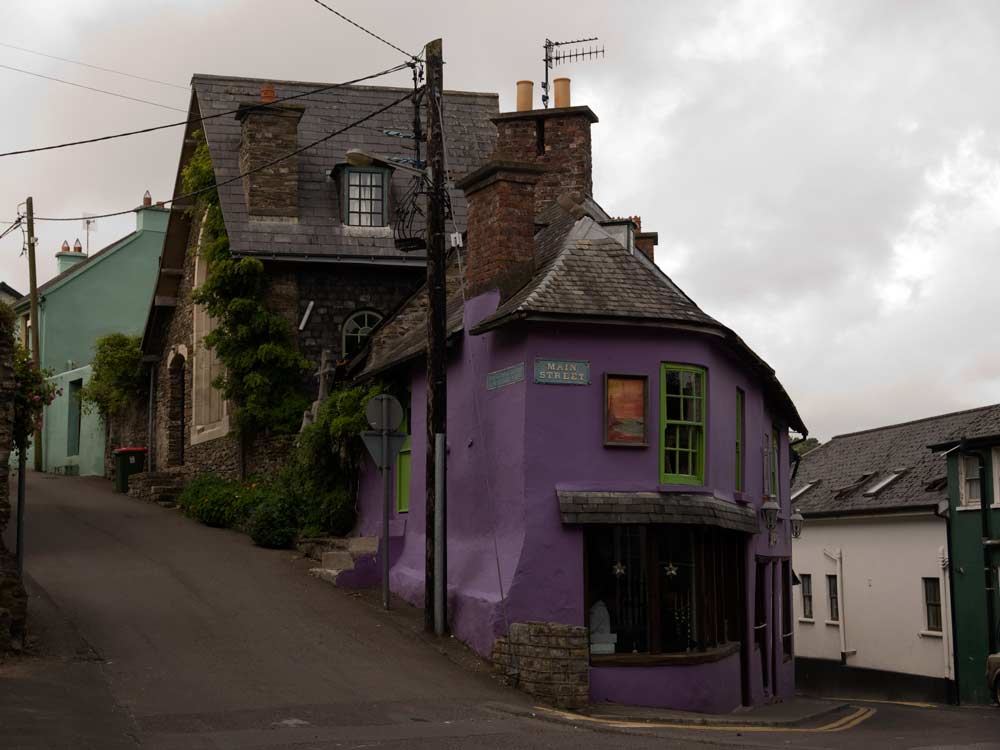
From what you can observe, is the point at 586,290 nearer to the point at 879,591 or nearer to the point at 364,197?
the point at 364,197

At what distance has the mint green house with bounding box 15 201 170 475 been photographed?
144 ft

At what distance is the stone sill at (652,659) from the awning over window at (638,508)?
177 centimetres

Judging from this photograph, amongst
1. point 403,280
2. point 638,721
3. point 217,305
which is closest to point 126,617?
point 638,721

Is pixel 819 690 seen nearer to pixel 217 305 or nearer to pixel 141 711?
pixel 217 305

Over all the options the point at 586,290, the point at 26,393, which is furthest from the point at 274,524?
the point at 586,290

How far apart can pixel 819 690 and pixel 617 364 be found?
23.1 m

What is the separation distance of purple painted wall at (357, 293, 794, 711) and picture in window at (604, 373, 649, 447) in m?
0.11

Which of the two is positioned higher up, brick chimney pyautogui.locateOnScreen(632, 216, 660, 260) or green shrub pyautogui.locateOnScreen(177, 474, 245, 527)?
brick chimney pyautogui.locateOnScreen(632, 216, 660, 260)

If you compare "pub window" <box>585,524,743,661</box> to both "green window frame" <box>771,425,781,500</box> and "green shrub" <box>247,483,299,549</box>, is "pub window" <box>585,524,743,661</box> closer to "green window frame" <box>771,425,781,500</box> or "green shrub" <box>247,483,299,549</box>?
"green window frame" <box>771,425,781,500</box>

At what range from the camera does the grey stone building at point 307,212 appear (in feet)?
96.1

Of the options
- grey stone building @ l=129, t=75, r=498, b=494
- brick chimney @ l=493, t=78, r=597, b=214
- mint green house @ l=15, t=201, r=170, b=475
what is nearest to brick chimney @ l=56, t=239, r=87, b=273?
mint green house @ l=15, t=201, r=170, b=475

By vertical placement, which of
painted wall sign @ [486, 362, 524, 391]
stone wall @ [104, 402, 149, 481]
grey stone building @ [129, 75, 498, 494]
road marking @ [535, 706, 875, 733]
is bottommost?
road marking @ [535, 706, 875, 733]

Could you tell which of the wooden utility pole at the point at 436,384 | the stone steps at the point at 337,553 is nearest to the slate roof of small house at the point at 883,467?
the stone steps at the point at 337,553

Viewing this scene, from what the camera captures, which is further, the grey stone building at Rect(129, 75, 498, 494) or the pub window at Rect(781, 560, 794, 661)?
the grey stone building at Rect(129, 75, 498, 494)
